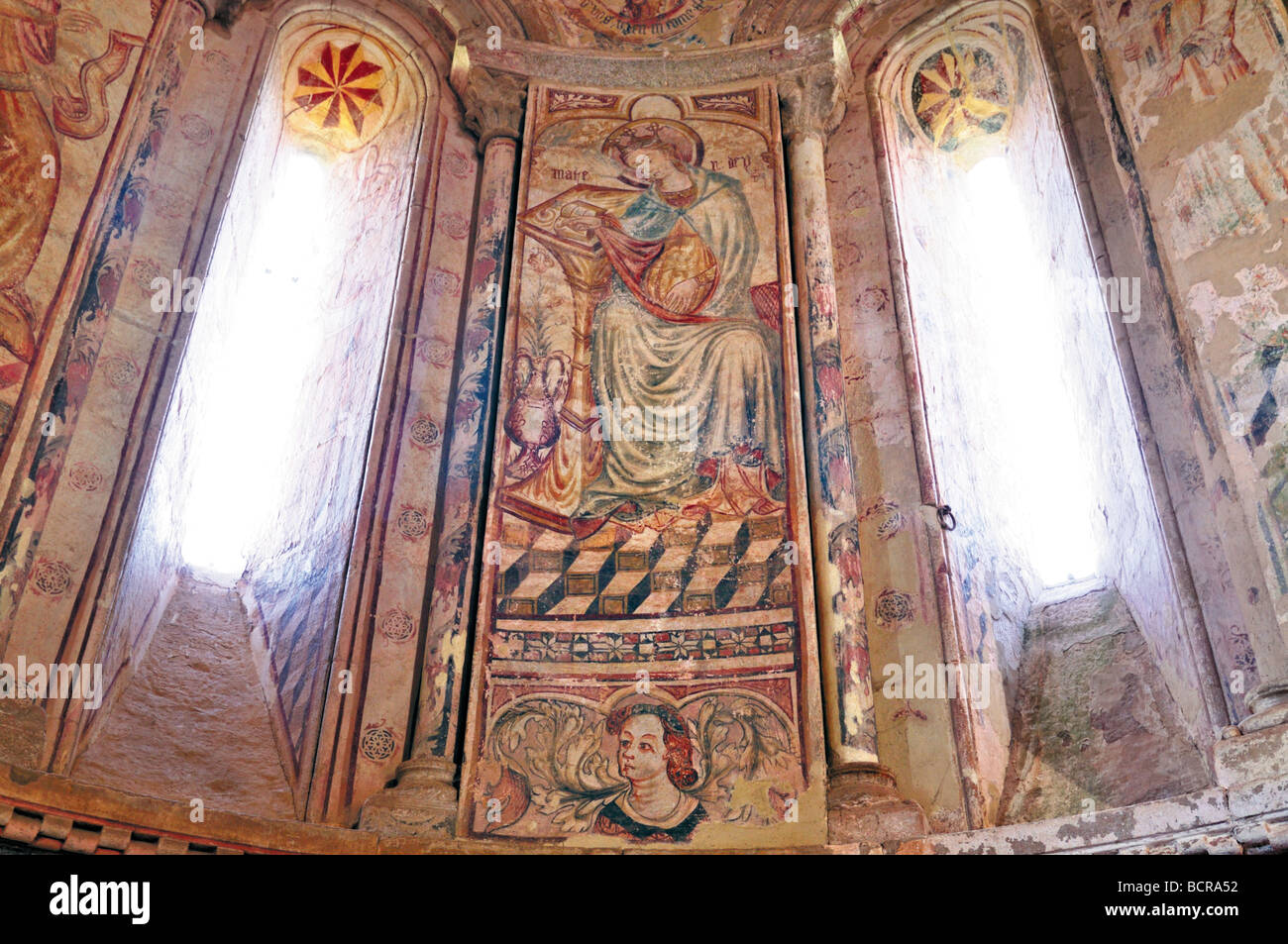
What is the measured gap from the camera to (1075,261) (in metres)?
9.77

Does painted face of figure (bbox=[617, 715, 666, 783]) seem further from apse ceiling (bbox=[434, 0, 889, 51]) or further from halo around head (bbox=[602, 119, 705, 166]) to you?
apse ceiling (bbox=[434, 0, 889, 51])

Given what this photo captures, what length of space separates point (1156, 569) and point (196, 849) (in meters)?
5.78

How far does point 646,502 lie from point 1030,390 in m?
3.41

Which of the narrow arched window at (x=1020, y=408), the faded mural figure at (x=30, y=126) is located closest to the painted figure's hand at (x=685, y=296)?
the narrow arched window at (x=1020, y=408)

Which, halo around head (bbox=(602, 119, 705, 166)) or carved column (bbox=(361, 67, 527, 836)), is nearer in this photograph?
carved column (bbox=(361, 67, 527, 836))

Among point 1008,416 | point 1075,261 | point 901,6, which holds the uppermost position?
point 901,6

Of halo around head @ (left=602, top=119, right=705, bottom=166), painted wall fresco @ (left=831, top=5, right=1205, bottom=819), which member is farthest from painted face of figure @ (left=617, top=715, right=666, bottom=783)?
halo around head @ (left=602, top=119, right=705, bottom=166)

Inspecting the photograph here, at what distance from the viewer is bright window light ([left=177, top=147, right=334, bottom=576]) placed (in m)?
9.73

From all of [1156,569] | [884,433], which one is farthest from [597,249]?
[1156,569]

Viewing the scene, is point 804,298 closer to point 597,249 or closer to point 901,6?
point 597,249

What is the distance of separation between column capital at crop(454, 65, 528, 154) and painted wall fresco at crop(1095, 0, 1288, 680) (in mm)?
4465

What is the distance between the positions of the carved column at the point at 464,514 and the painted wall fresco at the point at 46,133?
8.61ft

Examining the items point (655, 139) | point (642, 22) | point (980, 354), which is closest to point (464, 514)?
point (655, 139)
